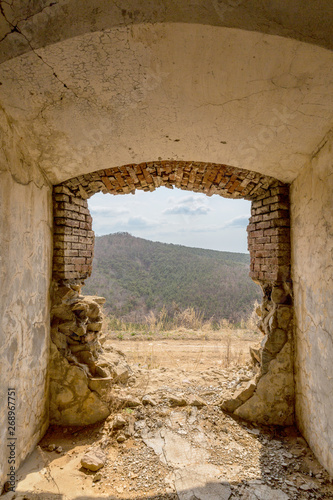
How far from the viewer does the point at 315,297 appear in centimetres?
227

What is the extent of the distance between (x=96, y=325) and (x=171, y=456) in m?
1.48

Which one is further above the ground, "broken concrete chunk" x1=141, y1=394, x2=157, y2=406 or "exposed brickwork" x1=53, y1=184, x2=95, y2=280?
"exposed brickwork" x1=53, y1=184, x2=95, y2=280

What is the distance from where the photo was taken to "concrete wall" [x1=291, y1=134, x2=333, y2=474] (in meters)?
2.06

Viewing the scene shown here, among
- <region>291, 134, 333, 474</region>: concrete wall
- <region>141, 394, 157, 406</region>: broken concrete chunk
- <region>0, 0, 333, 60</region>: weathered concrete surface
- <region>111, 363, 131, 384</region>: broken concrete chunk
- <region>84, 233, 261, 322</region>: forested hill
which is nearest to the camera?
<region>0, 0, 333, 60</region>: weathered concrete surface

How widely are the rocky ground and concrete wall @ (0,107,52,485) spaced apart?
32 centimetres

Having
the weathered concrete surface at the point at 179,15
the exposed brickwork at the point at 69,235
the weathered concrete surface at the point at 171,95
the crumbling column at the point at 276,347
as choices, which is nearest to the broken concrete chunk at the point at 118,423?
the crumbling column at the point at 276,347

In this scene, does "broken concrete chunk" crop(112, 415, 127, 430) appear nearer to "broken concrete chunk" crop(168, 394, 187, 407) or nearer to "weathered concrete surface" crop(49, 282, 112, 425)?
"weathered concrete surface" crop(49, 282, 112, 425)

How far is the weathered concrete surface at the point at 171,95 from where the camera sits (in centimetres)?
146

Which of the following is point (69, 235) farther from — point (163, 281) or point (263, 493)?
point (163, 281)

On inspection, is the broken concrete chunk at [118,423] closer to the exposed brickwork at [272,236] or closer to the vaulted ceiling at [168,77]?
the exposed brickwork at [272,236]

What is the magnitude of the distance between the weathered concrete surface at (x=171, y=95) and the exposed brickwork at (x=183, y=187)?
1.04ft

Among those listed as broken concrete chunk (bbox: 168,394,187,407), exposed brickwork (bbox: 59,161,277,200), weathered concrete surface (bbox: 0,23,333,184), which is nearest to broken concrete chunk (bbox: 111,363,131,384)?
broken concrete chunk (bbox: 168,394,187,407)

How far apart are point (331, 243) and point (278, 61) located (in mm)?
1318

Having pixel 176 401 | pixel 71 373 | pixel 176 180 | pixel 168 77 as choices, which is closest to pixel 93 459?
pixel 71 373
